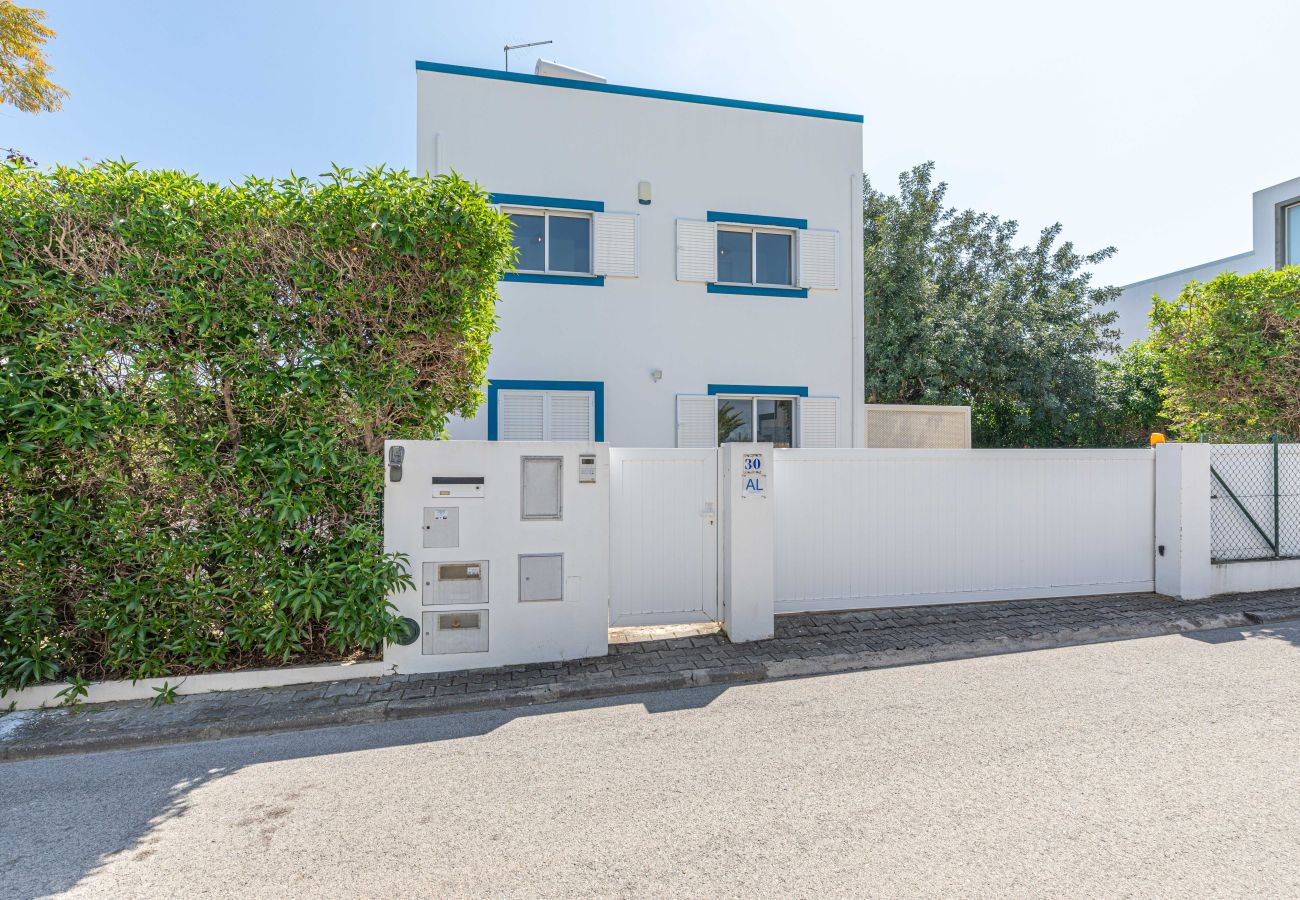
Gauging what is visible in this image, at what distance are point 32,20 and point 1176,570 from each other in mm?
18314

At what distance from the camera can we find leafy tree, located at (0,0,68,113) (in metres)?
10.0

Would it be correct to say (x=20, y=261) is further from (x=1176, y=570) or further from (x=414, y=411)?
(x=1176, y=570)

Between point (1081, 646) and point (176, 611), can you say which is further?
point (1081, 646)

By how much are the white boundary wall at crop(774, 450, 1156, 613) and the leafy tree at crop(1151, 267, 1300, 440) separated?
321 centimetres

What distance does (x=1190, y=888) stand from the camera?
237 cm

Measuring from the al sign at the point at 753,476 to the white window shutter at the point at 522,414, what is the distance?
395 cm

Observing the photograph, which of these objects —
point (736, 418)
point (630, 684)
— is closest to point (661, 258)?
point (736, 418)

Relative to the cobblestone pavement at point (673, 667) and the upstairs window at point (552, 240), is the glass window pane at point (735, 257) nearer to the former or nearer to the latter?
the upstairs window at point (552, 240)

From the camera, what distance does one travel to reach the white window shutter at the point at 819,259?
381 inches

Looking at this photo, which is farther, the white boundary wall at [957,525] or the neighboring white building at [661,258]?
the neighboring white building at [661,258]

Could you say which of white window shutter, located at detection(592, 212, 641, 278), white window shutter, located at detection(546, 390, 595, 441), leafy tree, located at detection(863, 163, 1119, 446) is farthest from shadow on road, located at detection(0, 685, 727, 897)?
leafy tree, located at detection(863, 163, 1119, 446)

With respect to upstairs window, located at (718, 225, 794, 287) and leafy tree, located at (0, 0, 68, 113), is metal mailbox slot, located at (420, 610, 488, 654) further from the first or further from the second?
leafy tree, located at (0, 0, 68, 113)

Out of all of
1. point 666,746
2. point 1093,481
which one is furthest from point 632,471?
point 1093,481

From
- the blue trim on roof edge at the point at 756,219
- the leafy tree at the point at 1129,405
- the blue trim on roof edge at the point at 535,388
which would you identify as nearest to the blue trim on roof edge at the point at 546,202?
the blue trim on roof edge at the point at 756,219
